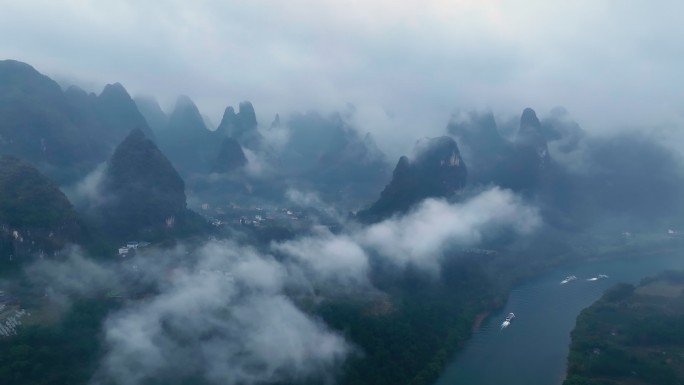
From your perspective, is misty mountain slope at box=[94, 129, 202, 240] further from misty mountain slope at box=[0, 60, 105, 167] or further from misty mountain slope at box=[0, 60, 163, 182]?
misty mountain slope at box=[0, 60, 105, 167]

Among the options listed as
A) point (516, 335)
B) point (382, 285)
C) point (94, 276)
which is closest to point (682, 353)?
point (516, 335)

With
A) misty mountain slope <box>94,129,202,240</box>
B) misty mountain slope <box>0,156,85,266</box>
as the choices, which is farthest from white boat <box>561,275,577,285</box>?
misty mountain slope <box>0,156,85,266</box>

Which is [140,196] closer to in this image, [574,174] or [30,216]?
[30,216]

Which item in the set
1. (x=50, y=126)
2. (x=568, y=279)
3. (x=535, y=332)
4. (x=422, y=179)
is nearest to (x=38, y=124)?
(x=50, y=126)

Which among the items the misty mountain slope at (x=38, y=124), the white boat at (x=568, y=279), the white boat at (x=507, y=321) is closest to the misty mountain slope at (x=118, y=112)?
the misty mountain slope at (x=38, y=124)

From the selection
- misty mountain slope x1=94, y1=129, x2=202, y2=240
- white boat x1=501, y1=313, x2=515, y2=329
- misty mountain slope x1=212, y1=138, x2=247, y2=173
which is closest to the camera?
white boat x1=501, y1=313, x2=515, y2=329

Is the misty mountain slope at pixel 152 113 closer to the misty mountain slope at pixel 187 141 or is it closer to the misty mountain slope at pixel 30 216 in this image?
the misty mountain slope at pixel 187 141
